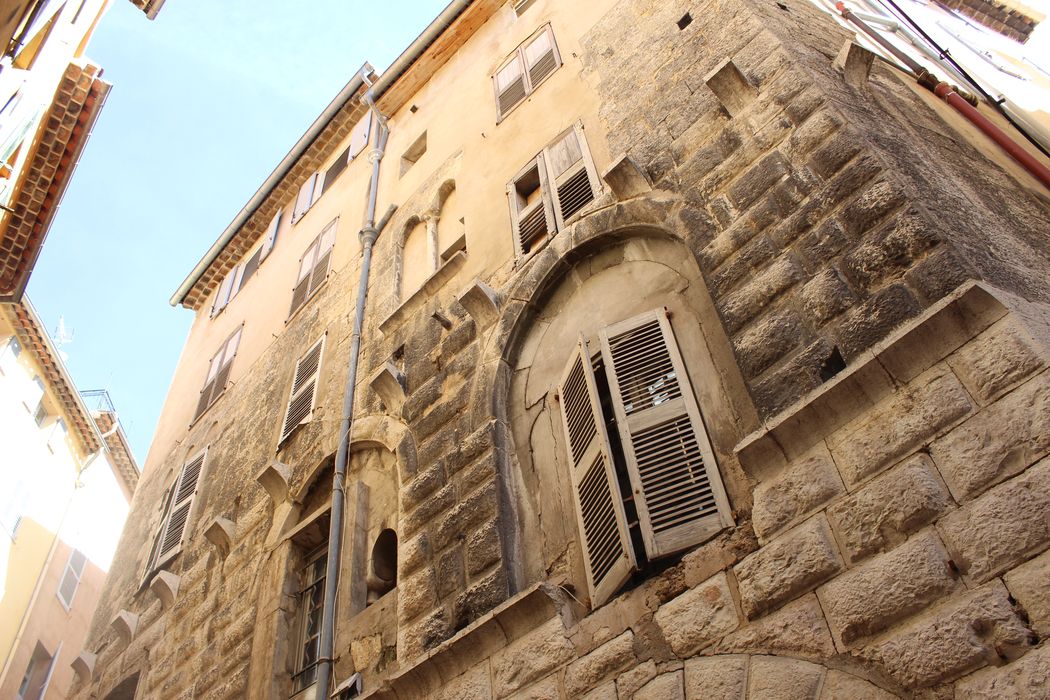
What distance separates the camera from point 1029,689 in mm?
2578

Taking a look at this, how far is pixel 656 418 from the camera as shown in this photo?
4.47 meters

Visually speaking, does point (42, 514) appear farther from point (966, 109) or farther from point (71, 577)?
point (966, 109)

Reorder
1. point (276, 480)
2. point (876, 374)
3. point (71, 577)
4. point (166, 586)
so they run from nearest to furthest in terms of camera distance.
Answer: point (876, 374)
point (276, 480)
point (166, 586)
point (71, 577)

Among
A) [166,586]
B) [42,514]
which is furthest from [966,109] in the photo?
[42,514]

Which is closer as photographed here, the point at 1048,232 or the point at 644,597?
the point at 644,597

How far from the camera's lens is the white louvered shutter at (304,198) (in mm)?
13742

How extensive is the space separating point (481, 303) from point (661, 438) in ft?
7.82

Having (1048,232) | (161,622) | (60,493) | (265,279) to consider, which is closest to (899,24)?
(1048,232)

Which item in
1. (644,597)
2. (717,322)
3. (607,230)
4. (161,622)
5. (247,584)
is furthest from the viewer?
(161,622)

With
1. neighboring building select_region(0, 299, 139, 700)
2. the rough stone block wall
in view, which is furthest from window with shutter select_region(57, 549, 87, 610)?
the rough stone block wall

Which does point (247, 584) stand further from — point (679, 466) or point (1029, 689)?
point (1029, 689)

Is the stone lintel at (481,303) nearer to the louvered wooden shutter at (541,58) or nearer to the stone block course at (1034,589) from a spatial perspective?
the louvered wooden shutter at (541,58)

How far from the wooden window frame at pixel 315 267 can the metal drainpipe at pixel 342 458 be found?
0.86 metres

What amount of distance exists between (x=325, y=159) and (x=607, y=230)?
968cm
